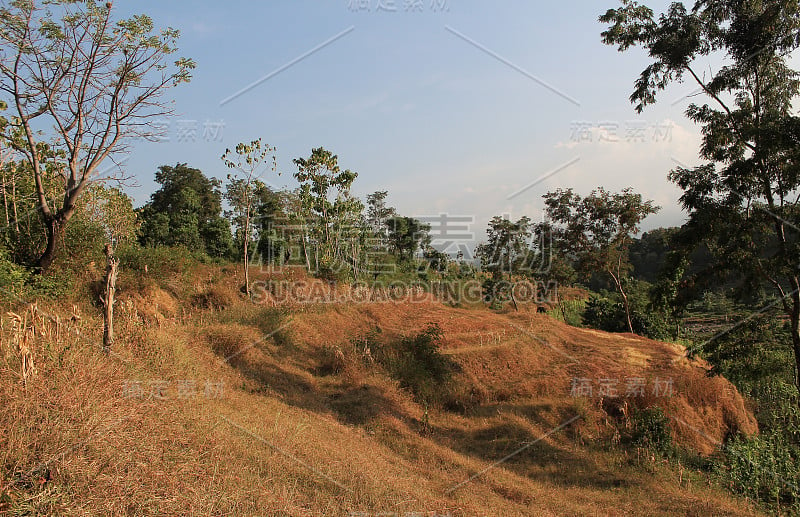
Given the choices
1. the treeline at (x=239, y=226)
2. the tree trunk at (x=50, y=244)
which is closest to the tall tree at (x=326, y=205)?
the treeline at (x=239, y=226)

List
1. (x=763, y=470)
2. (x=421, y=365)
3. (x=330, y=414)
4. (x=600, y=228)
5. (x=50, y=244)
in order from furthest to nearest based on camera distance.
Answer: (x=600, y=228) → (x=421, y=365) → (x=50, y=244) → (x=330, y=414) → (x=763, y=470)

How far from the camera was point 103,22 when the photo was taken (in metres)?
8.50

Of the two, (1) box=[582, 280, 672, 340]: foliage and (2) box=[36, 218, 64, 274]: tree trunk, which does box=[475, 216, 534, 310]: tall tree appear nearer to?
(1) box=[582, 280, 672, 340]: foliage

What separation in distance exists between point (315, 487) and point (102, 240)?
9.38 m

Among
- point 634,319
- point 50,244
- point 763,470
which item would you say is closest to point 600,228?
point 634,319

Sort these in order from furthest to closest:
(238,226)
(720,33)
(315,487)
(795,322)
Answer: (238,226) → (720,33) → (795,322) → (315,487)

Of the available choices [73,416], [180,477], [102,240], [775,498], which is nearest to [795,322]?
[775,498]

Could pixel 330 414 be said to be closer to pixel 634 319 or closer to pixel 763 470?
pixel 763 470

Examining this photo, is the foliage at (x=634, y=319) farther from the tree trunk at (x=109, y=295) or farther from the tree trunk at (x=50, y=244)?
the tree trunk at (x=50, y=244)

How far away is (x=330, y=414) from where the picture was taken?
7.79m

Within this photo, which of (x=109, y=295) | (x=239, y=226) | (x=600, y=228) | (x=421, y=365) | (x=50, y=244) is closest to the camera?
(x=109, y=295)

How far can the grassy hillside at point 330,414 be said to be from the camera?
3.64 meters

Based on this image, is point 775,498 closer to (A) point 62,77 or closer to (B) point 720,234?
(B) point 720,234

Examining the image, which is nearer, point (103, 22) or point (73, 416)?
point (73, 416)
